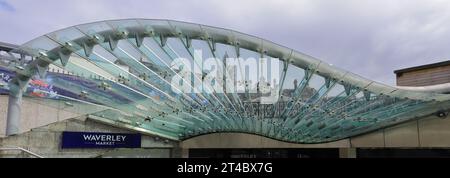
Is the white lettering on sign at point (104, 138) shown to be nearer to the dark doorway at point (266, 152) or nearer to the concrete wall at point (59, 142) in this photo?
the concrete wall at point (59, 142)

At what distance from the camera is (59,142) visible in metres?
14.0

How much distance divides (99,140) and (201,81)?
241 inches

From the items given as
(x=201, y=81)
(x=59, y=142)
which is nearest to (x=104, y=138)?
(x=59, y=142)

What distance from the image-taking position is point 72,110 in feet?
56.3

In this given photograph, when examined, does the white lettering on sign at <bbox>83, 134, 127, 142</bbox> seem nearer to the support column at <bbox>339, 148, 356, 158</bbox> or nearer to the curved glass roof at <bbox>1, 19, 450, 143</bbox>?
the curved glass roof at <bbox>1, 19, 450, 143</bbox>

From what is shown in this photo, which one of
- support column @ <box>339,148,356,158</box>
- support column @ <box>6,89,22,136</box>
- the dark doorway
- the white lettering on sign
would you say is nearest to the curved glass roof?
support column @ <box>6,89,22,136</box>

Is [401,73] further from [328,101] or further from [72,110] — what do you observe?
[72,110]

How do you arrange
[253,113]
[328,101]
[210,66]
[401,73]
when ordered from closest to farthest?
[210,66] → [328,101] → [253,113] → [401,73]

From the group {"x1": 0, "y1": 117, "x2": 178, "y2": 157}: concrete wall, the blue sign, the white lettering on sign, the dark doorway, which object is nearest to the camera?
A: {"x1": 0, "y1": 117, "x2": 178, "y2": 157}: concrete wall

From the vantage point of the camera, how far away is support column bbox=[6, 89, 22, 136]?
1157cm

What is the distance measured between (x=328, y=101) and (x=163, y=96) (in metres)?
5.18

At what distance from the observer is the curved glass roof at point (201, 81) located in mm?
9258

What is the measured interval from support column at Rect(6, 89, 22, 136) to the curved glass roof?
0.40 meters
